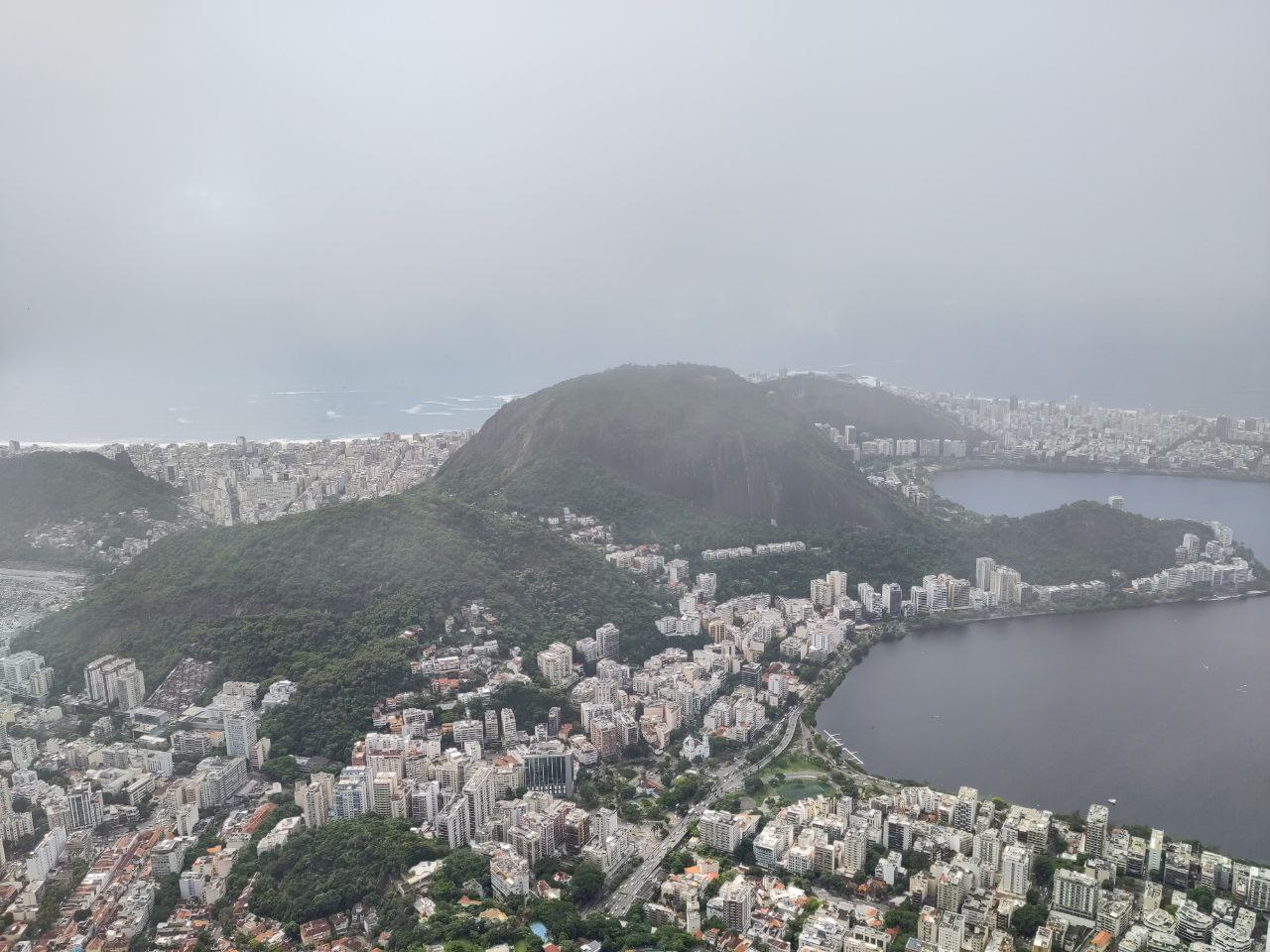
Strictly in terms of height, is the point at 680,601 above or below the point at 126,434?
below

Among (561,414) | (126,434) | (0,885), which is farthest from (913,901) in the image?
(126,434)

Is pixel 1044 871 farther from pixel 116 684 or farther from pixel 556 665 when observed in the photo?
pixel 116 684

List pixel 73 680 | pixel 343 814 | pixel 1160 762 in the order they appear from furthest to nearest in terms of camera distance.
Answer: pixel 73 680
pixel 1160 762
pixel 343 814

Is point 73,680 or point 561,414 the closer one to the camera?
point 73,680

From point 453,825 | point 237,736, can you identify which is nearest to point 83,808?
point 237,736

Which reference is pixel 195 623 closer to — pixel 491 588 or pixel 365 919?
pixel 491 588

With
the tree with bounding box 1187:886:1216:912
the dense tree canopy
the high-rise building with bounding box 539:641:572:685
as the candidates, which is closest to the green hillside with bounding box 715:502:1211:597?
the high-rise building with bounding box 539:641:572:685

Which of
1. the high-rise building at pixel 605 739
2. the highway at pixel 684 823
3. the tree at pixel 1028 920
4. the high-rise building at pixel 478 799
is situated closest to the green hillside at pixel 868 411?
the highway at pixel 684 823

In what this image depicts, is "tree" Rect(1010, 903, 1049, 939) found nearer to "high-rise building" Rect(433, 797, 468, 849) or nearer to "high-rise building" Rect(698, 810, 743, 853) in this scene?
"high-rise building" Rect(698, 810, 743, 853)
